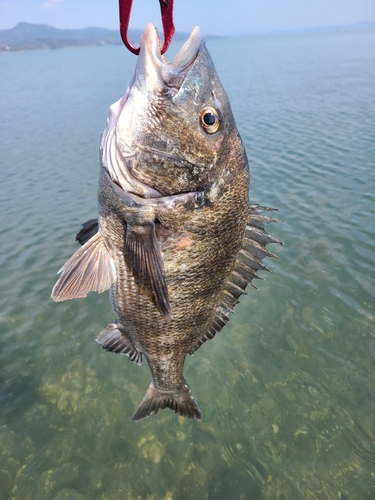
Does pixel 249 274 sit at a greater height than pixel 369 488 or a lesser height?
greater

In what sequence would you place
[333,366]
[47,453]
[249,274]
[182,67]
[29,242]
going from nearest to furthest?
1. [182,67]
2. [249,274]
3. [47,453]
4. [333,366]
5. [29,242]

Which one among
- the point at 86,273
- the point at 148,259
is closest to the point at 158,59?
the point at 148,259

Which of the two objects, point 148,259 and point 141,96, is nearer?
point 141,96

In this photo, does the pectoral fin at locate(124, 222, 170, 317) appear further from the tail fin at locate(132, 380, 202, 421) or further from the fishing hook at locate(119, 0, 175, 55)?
the tail fin at locate(132, 380, 202, 421)

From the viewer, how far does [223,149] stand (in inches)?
86.7

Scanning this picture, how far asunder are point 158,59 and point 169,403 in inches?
109

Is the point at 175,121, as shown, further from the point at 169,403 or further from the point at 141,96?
the point at 169,403

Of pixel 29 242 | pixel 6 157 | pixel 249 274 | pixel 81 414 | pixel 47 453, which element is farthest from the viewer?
pixel 6 157

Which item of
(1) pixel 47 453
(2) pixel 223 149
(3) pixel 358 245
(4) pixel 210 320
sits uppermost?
(2) pixel 223 149

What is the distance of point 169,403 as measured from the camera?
127 inches

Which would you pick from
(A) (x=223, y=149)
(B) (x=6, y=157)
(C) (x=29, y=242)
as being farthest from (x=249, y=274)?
(B) (x=6, y=157)

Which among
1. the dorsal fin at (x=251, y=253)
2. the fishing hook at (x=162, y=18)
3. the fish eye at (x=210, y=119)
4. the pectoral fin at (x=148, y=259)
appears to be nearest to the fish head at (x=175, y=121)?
the fish eye at (x=210, y=119)

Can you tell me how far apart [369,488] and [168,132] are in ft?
13.3

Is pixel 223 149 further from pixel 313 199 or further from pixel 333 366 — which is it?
pixel 313 199
